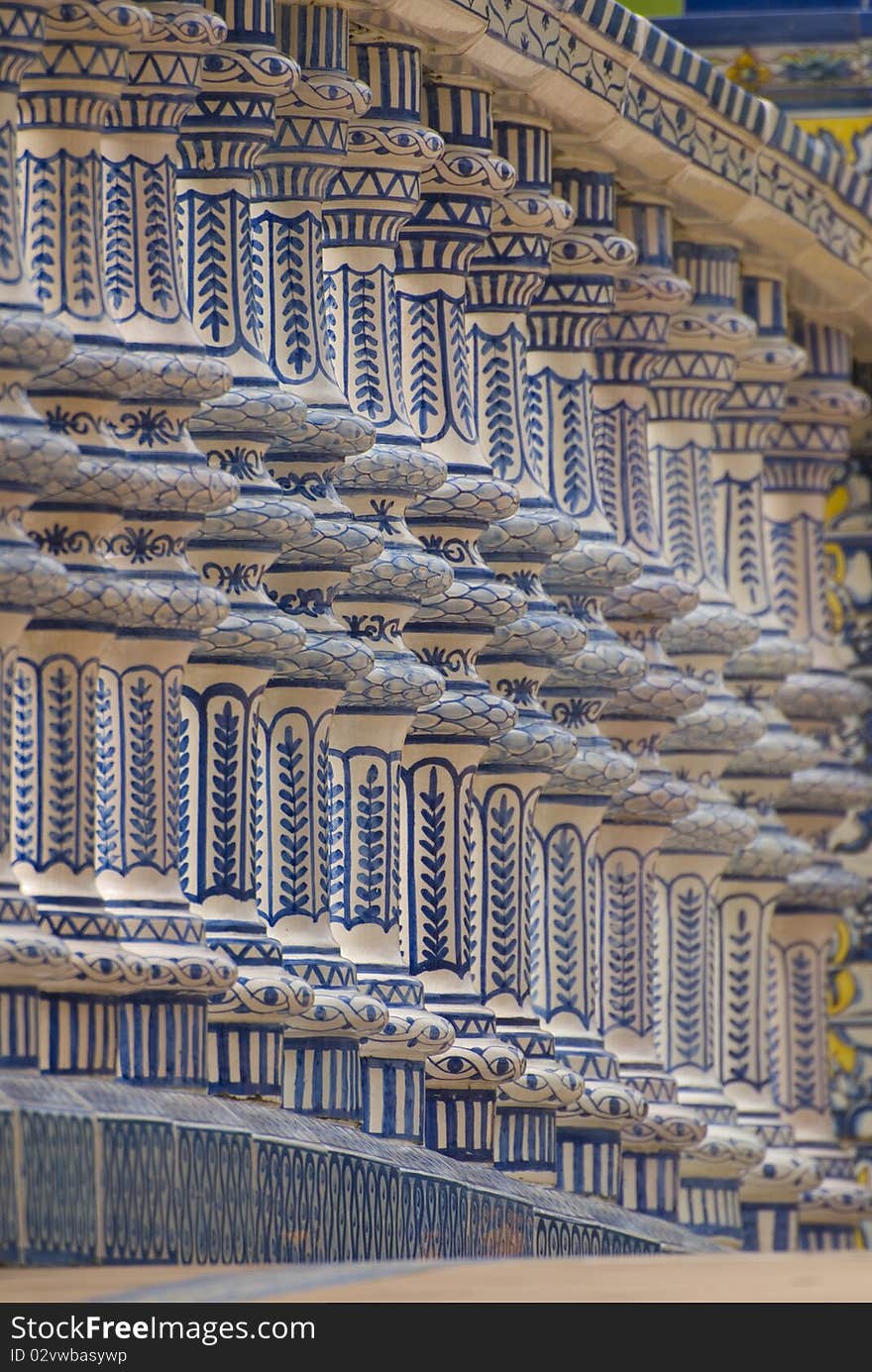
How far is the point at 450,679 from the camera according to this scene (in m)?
9.42

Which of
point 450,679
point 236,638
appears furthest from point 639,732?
point 236,638

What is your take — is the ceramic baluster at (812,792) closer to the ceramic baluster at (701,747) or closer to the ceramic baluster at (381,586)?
the ceramic baluster at (701,747)

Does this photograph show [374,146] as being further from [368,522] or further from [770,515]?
[770,515]

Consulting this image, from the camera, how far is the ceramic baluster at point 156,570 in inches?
304

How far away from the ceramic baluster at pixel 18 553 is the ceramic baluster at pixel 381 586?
172cm

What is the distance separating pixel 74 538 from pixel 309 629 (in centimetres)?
107

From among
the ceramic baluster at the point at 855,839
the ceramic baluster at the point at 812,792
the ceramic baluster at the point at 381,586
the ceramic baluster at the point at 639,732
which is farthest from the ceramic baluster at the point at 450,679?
the ceramic baluster at the point at 855,839

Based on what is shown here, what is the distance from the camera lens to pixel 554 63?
10078mm

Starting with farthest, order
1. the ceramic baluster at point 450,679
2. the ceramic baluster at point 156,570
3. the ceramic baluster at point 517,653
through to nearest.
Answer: the ceramic baluster at point 517,653, the ceramic baluster at point 450,679, the ceramic baluster at point 156,570

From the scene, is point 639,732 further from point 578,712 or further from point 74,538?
point 74,538

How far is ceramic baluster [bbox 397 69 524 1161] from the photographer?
934cm

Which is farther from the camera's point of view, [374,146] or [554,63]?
[554,63]

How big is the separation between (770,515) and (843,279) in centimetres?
74
